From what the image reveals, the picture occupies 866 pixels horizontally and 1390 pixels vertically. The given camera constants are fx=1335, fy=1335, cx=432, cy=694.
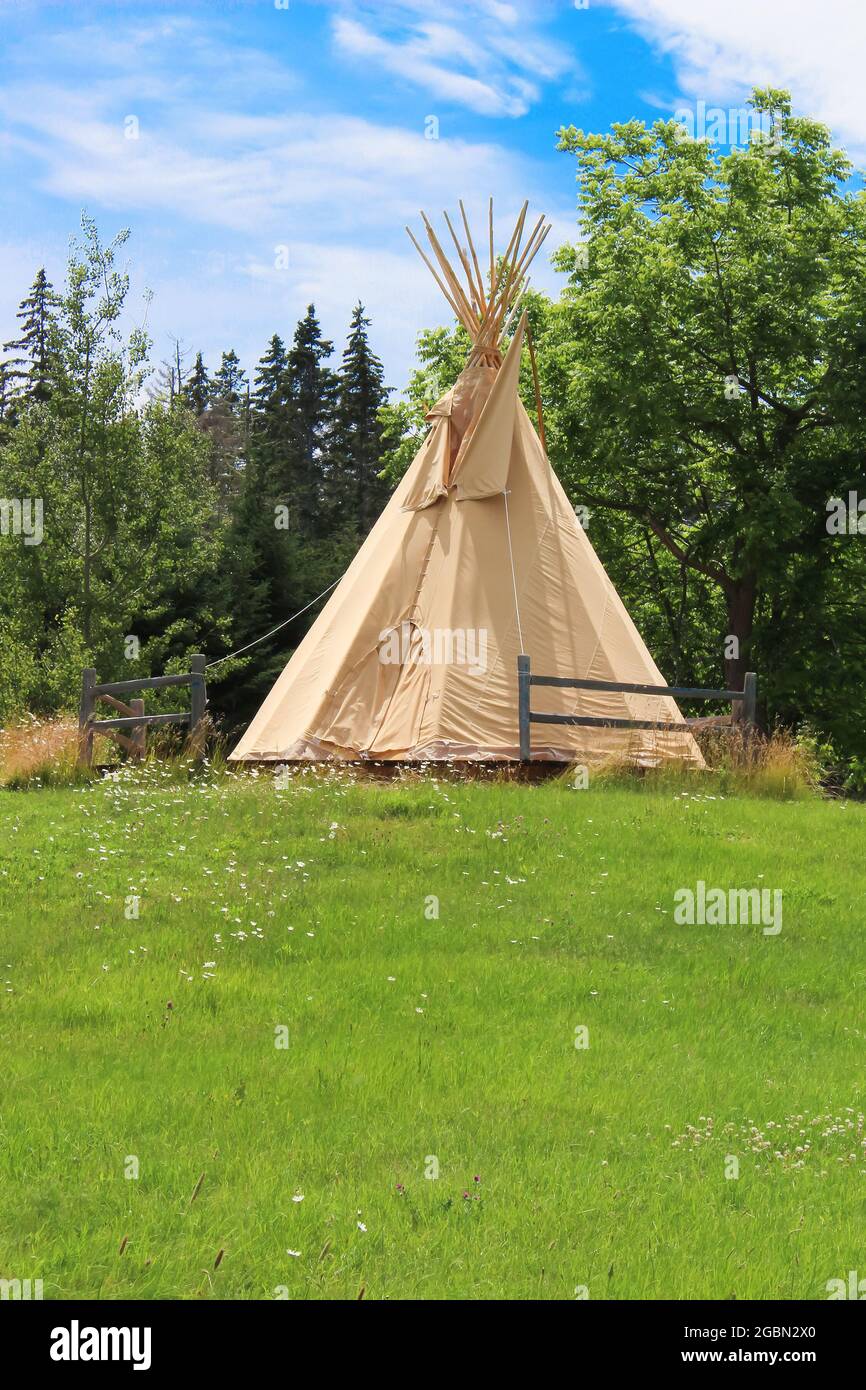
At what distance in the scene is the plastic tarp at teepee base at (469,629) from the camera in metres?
15.1

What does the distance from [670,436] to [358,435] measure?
24.6m

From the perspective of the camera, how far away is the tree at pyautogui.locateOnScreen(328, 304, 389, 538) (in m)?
47.5

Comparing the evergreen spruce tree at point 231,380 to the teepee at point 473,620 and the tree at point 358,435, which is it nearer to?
the tree at point 358,435

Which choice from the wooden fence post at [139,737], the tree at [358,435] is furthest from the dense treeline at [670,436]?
the tree at [358,435]

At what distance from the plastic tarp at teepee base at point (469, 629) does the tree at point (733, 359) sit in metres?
7.14

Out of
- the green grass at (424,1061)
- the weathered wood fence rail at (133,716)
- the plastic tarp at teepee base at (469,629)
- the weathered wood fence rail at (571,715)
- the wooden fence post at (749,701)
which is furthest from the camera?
the wooden fence post at (749,701)

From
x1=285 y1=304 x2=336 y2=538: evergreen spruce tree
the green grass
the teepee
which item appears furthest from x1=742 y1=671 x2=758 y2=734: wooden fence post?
x1=285 y1=304 x2=336 y2=538: evergreen spruce tree

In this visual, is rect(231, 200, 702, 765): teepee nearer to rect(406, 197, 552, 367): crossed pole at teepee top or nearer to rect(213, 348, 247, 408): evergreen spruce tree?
rect(406, 197, 552, 367): crossed pole at teepee top

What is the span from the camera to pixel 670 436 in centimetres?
2514

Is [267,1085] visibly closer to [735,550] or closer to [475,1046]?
[475,1046]

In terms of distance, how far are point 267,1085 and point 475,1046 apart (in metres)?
1.15
